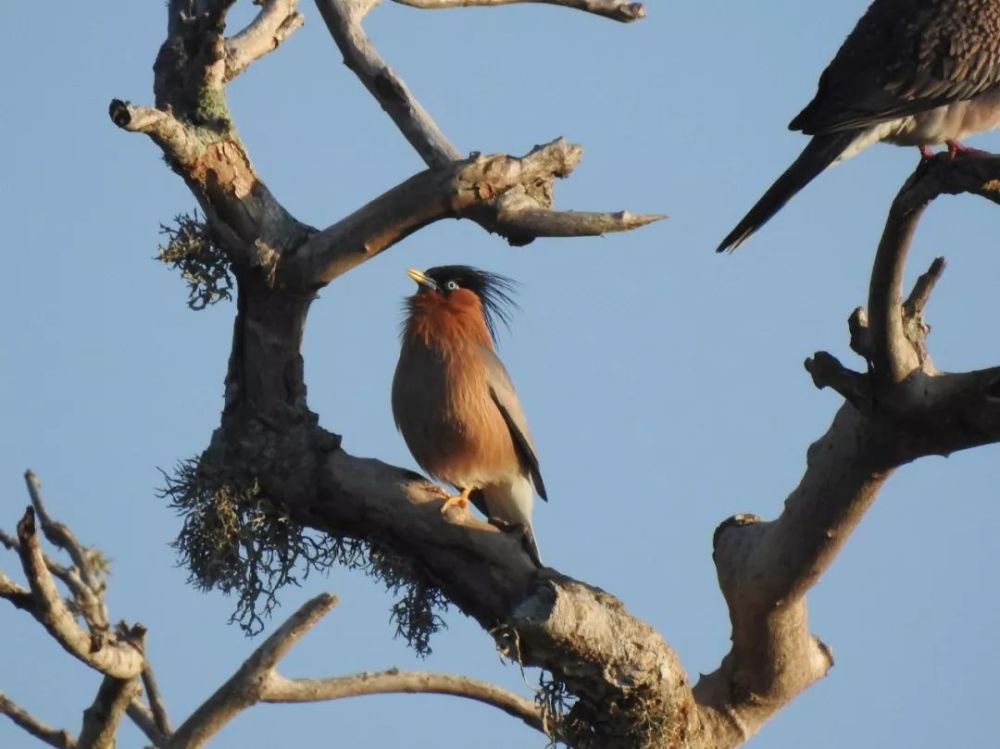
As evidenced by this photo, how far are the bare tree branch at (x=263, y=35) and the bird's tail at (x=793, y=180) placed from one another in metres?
1.96

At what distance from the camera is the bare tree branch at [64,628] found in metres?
3.76

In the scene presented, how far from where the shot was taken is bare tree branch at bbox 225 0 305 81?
17.8ft

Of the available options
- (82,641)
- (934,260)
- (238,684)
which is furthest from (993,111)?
(82,641)

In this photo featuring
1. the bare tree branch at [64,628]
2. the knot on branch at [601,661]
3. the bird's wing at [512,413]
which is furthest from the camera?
the bird's wing at [512,413]

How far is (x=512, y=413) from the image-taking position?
6570 mm

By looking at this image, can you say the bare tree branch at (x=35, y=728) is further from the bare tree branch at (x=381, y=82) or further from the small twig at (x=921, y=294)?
the small twig at (x=921, y=294)

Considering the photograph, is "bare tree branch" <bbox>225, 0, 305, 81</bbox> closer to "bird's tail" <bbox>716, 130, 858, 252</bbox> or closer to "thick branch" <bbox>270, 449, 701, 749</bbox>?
"thick branch" <bbox>270, 449, 701, 749</bbox>

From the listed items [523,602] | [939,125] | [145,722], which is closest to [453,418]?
[523,602]

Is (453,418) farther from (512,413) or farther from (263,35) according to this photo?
(263,35)

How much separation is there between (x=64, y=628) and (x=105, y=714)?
0.55 meters

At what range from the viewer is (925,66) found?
5855 millimetres

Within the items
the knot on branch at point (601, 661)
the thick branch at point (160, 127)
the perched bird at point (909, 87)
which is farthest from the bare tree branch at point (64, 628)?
the perched bird at point (909, 87)

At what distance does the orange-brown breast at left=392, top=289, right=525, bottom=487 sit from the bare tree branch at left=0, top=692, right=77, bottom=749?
7.11 feet

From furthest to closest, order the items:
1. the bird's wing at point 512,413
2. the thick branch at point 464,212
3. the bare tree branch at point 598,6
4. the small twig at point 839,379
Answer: the bird's wing at point 512,413 → the bare tree branch at point 598,6 → the thick branch at point 464,212 → the small twig at point 839,379
